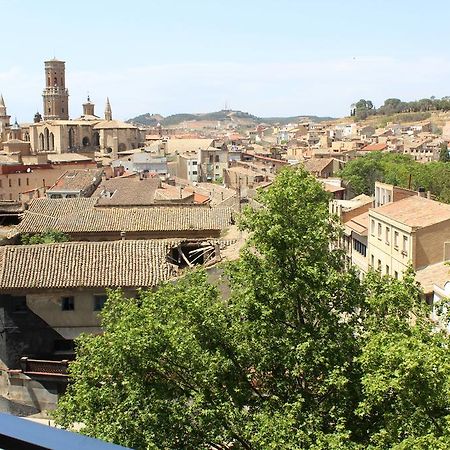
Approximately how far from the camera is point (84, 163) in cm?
8538

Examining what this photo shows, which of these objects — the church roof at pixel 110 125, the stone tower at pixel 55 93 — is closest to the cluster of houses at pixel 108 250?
the church roof at pixel 110 125

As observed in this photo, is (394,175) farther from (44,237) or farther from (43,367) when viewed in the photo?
(43,367)

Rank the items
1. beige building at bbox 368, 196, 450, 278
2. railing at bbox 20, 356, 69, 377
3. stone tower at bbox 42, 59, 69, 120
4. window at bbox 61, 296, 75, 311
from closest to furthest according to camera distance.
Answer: railing at bbox 20, 356, 69, 377, window at bbox 61, 296, 75, 311, beige building at bbox 368, 196, 450, 278, stone tower at bbox 42, 59, 69, 120

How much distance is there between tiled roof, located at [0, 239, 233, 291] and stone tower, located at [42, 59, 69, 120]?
13390cm

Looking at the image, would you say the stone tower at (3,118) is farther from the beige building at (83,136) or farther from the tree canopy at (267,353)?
the tree canopy at (267,353)

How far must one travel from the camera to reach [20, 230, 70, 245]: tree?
31.1 m

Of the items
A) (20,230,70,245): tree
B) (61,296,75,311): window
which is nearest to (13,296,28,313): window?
(61,296,75,311): window

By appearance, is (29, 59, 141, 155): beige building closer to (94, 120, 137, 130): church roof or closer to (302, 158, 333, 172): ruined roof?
(94, 120, 137, 130): church roof

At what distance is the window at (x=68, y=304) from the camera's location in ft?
79.2

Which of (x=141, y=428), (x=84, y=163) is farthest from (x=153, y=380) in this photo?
(x=84, y=163)

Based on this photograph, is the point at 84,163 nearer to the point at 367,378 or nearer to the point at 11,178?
the point at 11,178

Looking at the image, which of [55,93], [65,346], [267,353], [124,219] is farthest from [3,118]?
[267,353]

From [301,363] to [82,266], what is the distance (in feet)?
45.8

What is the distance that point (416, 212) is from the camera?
32.5m
